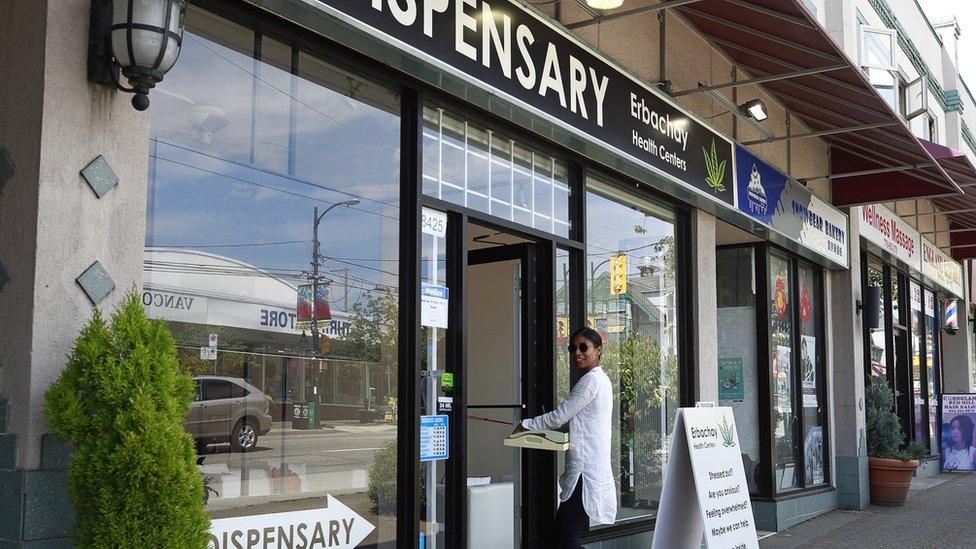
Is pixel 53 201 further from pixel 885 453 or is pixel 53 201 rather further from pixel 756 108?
pixel 885 453

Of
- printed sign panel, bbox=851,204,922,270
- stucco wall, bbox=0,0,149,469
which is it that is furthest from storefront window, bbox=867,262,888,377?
stucco wall, bbox=0,0,149,469

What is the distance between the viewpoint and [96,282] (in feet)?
11.5

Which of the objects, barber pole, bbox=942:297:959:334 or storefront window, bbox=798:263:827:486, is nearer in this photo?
storefront window, bbox=798:263:827:486

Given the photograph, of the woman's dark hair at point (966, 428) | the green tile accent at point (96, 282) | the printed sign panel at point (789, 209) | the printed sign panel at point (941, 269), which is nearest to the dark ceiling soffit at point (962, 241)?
the printed sign panel at point (941, 269)

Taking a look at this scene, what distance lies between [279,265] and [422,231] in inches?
43.8

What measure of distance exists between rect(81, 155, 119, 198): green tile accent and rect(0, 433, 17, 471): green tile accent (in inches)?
36.0

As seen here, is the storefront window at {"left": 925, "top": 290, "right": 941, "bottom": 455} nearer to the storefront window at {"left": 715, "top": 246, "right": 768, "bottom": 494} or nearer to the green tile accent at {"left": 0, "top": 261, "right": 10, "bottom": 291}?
the storefront window at {"left": 715, "top": 246, "right": 768, "bottom": 494}

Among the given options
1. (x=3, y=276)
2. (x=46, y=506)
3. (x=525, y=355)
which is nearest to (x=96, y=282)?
(x=3, y=276)

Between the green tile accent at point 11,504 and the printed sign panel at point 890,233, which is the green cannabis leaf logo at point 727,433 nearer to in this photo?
the green tile accent at point 11,504

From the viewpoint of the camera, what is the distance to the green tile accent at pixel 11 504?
3213 millimetres

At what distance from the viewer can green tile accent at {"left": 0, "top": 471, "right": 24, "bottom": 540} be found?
3213 millimetres

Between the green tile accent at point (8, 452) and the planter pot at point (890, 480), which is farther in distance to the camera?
the planter pot at point (890, 480)

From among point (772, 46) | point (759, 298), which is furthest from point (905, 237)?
point (772, 46)

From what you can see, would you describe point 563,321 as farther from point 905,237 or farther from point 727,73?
point 905,237
